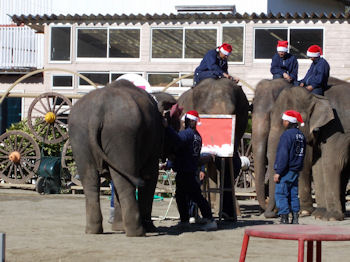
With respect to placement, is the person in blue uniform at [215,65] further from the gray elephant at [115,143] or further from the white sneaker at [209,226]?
the gray elephant at [115,143]

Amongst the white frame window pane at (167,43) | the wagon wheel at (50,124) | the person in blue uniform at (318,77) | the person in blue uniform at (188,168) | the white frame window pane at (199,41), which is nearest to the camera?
the person in blue uniform at (188,168)

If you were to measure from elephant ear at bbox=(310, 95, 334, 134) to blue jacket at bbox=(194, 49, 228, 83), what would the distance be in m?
1.79

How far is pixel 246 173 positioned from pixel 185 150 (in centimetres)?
1003

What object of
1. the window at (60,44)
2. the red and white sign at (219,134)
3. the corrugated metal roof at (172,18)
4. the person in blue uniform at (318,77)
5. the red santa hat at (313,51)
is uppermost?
the corrugated metal roof at (172,18)

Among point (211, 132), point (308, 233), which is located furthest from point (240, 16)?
point (308, 233)

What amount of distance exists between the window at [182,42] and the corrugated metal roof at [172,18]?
1.35 ft

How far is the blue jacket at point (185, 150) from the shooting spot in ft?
44.6

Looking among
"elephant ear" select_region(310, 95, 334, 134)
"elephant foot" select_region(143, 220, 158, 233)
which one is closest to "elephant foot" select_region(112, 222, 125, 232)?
"elephant foot" select_region(143, 220, 158, 233)

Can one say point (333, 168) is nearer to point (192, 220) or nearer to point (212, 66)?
point (212, 66)

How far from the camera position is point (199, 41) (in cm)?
3269

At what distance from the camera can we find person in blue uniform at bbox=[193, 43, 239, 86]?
16.5 m

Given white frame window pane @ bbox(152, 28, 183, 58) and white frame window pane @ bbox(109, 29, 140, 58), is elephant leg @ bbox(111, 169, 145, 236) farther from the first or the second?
white frame window pane @ bbox(109, 29, 140, 58)

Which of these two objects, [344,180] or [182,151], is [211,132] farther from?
[344,180]

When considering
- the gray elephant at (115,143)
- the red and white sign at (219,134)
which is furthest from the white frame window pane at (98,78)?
the gray elephant at (115,143)
